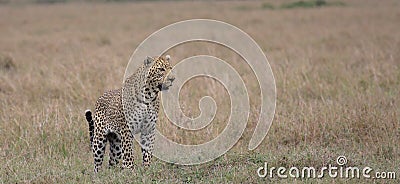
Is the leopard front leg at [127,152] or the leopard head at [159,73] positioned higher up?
the leopard head at [159,73]

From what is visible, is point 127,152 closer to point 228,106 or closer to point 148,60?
point 148,60

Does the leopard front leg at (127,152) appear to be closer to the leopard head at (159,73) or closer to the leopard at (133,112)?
the leopard at (133,112)

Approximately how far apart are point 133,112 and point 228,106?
2988 millimetres

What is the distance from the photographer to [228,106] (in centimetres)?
879

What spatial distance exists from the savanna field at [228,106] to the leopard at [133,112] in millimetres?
232

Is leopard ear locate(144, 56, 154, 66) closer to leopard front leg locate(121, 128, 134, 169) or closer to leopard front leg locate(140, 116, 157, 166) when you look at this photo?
leopard front leg locate(140, 116, 157, 166)

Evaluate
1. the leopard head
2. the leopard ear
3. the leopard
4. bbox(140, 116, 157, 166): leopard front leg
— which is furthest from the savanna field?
the leopard ear

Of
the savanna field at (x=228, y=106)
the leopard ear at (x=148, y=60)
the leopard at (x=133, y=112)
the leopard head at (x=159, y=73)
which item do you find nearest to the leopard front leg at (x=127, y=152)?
the leopard at (x=133, y=112)

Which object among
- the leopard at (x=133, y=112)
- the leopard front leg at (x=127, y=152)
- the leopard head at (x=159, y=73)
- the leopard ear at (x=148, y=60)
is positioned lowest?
the leopard front leg at (x=127, y=152)

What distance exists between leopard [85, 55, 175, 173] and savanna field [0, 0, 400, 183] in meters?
0.23

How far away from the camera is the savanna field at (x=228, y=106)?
596cm

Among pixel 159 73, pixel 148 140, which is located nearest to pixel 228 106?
pixel 148 140

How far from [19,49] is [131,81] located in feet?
34.4

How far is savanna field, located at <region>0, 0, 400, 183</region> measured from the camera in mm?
5957
